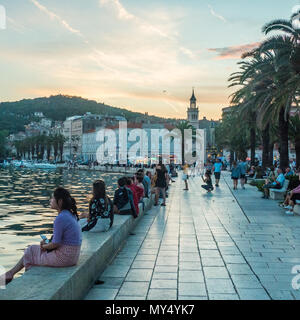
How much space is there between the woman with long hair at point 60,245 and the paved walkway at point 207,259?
63cm

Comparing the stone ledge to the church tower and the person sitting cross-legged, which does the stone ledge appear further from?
the church tower

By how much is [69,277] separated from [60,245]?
685 mm

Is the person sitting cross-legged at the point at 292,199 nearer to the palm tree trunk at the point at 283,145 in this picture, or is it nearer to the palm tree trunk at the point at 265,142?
the palm tree trunk at the point at 283,145

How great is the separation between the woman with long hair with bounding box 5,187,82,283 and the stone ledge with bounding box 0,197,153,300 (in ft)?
0.44

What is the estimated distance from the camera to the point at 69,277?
4.93 m

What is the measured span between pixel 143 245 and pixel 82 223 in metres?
1.43

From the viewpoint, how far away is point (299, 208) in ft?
43.3

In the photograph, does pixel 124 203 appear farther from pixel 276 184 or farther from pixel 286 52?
pixel 286 52

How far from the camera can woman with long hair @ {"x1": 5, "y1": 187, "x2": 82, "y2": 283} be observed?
5.43 metres

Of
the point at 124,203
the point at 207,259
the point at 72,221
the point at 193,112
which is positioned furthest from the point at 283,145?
the point at 193,112

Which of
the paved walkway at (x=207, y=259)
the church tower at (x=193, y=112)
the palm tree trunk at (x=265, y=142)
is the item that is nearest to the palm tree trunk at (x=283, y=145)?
the palm tree trunk at (x=265, y=142)

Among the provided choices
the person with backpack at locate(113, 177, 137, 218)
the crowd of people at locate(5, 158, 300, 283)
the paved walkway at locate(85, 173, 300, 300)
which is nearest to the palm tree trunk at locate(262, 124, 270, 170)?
the crowd of people at locate(5, 158, 300, 283)
